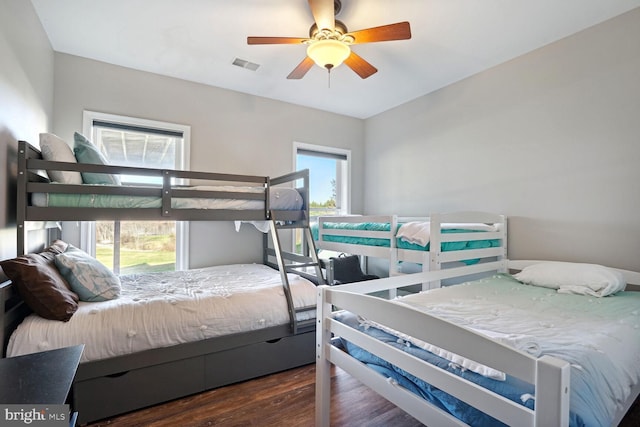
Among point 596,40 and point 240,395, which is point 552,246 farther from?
point 240,395

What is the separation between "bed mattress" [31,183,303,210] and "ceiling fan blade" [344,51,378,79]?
1.09m

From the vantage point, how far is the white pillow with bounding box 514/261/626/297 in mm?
1862

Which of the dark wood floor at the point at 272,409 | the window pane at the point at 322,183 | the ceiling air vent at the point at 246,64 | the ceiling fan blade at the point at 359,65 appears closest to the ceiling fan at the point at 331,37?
the ceiling fan blade at the point at 359,65

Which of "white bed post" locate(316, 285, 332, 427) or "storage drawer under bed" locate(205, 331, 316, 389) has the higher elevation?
"white bed post" locate(316, 285, 332, 427)

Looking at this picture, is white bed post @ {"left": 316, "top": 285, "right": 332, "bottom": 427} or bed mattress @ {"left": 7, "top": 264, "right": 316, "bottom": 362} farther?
bed mattress @ {"left": 7, "top": 264, "right": 316, "bottom": 362}

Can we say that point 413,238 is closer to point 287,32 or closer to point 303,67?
point 303,67

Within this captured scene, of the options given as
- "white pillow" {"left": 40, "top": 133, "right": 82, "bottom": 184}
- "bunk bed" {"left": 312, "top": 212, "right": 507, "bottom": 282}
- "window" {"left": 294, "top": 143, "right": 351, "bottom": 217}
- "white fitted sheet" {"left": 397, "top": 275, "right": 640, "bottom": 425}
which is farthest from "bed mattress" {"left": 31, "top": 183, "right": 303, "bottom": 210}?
"window" {"left": 294, "top": 143, "right": 351, "bottom": 217}

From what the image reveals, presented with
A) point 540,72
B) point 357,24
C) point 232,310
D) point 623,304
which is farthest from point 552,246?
point 232,310

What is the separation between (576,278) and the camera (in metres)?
1.98

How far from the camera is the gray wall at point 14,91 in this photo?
166 cm

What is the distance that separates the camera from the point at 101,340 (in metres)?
1.59

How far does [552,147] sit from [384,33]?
1756 millimetres

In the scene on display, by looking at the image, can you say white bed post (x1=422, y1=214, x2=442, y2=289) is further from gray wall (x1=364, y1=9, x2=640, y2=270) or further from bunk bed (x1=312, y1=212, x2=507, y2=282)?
gray wall (x1=364, y1=9, x2=640, y2=270)

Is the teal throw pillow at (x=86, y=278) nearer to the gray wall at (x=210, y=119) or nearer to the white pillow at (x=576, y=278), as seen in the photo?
the gray wall at (x=210, y=119)
